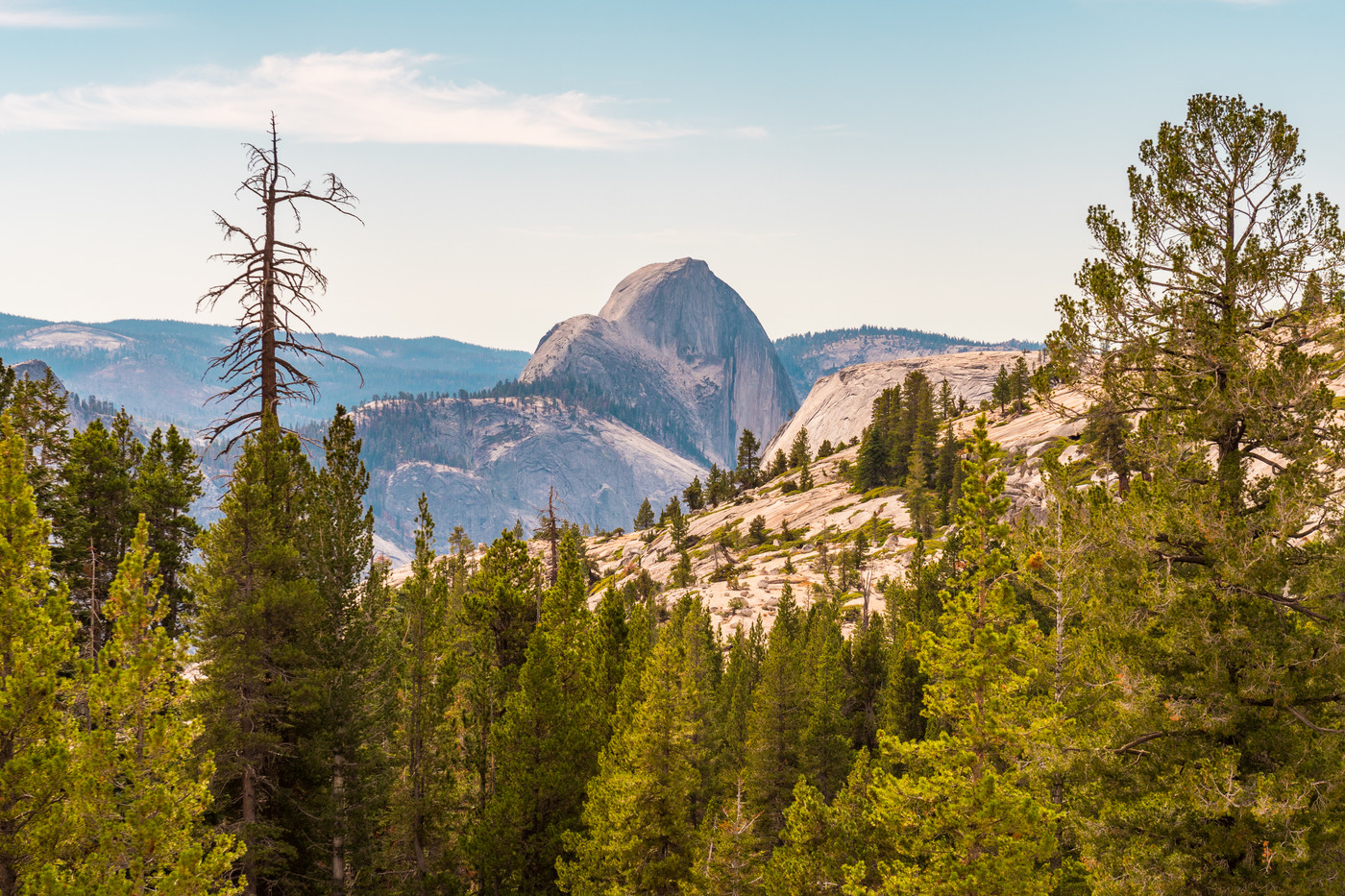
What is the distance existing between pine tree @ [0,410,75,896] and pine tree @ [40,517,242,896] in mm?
400

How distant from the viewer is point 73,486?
27922 mm

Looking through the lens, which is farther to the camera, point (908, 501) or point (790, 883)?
point (908, 501)

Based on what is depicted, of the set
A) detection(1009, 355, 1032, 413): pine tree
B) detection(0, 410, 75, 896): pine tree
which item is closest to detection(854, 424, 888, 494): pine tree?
detection(1009, 355, 1032, 413): pine tree

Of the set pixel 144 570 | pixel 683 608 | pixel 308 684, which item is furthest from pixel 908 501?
pixel 144 570

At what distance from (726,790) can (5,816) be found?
2756cm

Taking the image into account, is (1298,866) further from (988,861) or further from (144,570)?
(144,570)

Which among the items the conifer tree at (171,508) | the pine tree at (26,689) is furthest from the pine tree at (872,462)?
the pine tree at (26,689)

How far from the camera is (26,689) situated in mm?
12320

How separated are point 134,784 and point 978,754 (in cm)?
1630

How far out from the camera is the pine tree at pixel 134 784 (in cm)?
1242

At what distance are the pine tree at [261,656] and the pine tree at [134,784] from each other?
519 cm

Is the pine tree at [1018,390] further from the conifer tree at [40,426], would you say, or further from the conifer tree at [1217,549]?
the conifer tree at [40,426]

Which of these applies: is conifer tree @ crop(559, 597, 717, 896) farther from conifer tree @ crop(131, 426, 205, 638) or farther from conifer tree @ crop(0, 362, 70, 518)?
conifer tree @ crop(0, 362, 70, 518)

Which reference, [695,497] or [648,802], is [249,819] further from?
[695,497]
